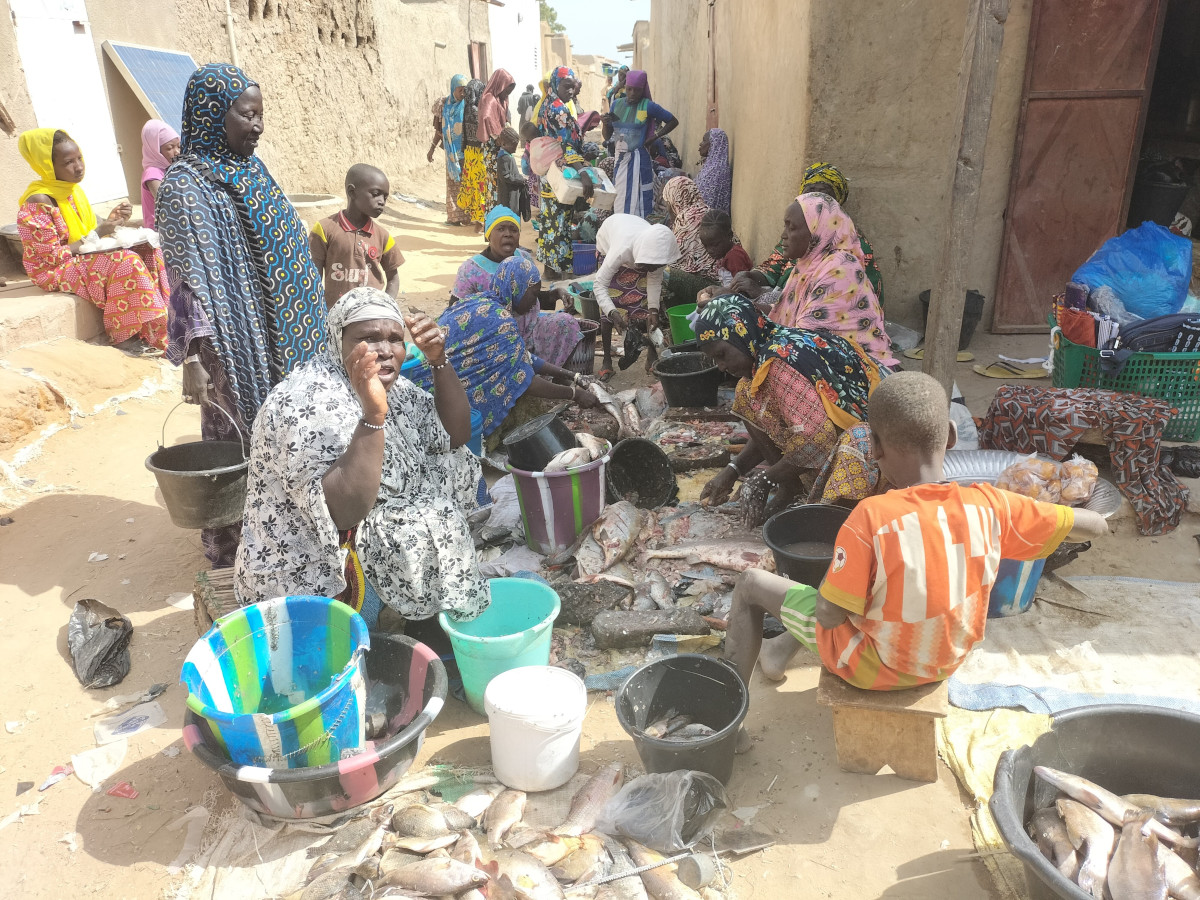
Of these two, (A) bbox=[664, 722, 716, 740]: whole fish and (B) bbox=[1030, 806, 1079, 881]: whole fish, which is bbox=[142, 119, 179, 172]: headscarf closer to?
(A) bbox=[664, 722, 716, 740]: whole fish

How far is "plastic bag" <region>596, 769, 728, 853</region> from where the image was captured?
7.65ft

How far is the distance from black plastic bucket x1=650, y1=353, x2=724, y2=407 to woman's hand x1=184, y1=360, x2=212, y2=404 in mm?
2751

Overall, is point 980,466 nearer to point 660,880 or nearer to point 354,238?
point 660,880

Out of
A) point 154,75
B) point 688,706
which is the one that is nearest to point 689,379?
point 688,706

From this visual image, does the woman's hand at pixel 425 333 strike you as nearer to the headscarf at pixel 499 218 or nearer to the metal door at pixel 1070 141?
the headscarf at pixel 499 218

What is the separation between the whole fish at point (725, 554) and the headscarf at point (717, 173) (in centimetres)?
603

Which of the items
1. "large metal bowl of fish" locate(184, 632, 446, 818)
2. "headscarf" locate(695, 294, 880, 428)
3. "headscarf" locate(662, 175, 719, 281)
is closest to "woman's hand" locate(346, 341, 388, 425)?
"large metal bowl of fish" locate(184, 632, 446, 818)

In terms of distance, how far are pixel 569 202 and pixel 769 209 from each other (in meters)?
2.99

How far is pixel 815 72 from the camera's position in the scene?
5418 mm

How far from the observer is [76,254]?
Result: 6.32 meters

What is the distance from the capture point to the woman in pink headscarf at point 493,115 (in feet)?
39.9

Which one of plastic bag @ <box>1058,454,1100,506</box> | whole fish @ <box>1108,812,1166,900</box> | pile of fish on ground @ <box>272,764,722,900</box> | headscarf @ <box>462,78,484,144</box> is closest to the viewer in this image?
Result: whole fish @ <box>1108,812,1166,900</box>

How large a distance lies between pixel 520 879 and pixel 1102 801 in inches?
58.7

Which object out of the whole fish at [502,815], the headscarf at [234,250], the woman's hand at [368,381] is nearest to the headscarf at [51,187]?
the headscarf at [234,250]
